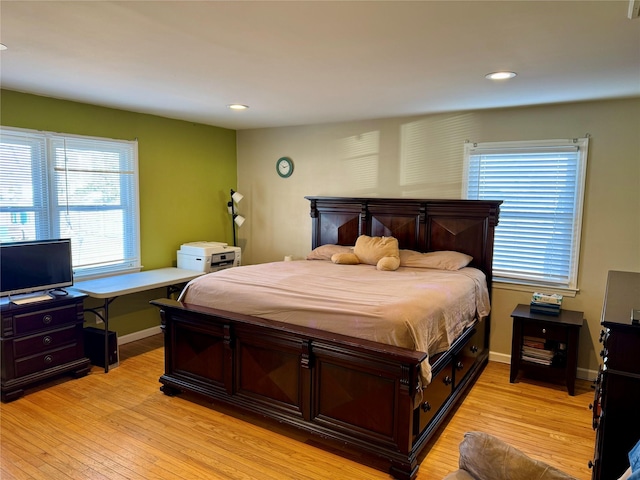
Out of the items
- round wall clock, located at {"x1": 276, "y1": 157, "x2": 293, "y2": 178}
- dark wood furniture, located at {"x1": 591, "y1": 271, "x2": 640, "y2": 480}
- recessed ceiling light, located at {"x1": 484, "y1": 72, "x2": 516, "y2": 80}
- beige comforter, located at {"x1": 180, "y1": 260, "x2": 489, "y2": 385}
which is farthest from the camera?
round wall clock, located at {"x1": 276, "y1": 157, "x2": 293, "y2": 178}

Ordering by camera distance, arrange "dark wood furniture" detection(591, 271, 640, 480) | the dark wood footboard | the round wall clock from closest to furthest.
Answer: "dark wood furniture" detection(591, 271, 640, 480)
the dark wood footboard
the round wall clock

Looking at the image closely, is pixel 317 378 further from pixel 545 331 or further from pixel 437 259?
pixel 545 331

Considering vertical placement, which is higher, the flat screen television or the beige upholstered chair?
the flat screen television

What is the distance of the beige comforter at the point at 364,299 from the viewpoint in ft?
8.35

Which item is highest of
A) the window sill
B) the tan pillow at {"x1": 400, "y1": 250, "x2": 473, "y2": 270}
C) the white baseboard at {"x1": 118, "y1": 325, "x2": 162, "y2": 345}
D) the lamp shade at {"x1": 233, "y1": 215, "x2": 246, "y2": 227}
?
the lamp shade at {"x1": 233, "y1": 215, "x2": 246, "y2": 227}

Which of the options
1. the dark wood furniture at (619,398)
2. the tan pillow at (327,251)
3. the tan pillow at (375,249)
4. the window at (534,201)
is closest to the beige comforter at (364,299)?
the tan pillow at (375,249)

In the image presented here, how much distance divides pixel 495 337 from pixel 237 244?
3.36 metres

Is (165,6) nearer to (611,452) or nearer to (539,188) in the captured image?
(611,452)

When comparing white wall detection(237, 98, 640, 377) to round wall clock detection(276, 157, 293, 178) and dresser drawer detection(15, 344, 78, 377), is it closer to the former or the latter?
round wall clock detection(276, 157, 293, 178)

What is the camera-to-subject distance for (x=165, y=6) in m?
1.86

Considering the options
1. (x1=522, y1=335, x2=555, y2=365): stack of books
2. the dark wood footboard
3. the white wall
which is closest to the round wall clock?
the white wall

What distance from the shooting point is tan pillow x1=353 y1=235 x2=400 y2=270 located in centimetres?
413

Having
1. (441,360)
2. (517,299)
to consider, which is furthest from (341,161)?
(441,360)

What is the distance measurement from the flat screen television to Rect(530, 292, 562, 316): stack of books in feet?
12.9
